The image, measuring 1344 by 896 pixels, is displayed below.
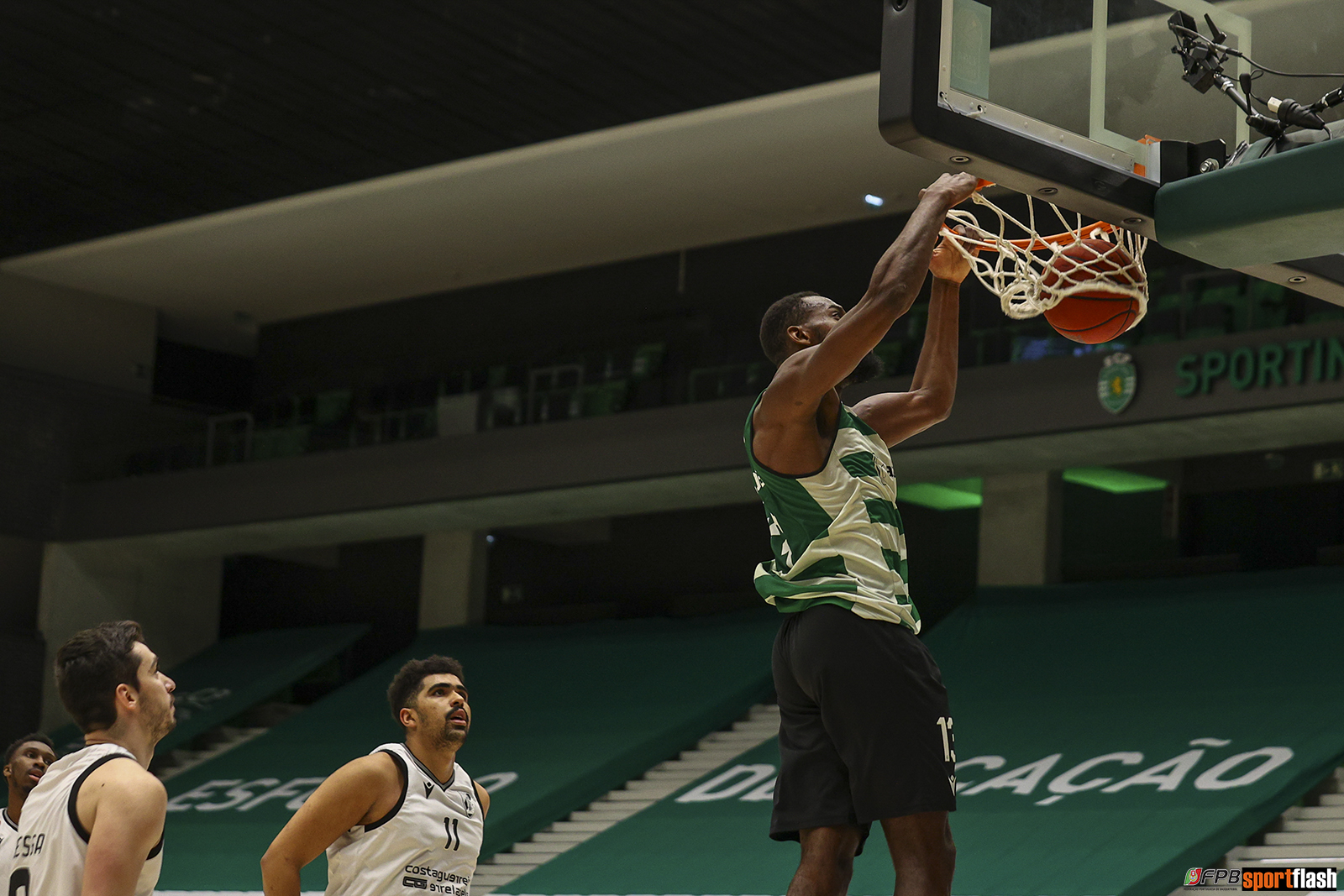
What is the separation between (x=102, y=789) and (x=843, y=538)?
1705 millimetres

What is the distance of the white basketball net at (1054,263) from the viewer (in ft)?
14.3

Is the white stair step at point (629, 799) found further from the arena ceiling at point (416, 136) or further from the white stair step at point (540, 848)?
the arena ceiling at point (416, 136)

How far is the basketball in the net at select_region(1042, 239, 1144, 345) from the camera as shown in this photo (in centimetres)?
438

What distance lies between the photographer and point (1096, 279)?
4.37 m

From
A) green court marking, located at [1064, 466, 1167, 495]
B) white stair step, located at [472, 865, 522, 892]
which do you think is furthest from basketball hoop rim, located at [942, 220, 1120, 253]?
green court marking, located at [1064, 466, 1167, 495]

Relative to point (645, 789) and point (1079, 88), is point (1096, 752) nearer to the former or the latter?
point (645, 789)

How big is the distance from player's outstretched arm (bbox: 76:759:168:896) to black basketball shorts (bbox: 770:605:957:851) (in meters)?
1.35

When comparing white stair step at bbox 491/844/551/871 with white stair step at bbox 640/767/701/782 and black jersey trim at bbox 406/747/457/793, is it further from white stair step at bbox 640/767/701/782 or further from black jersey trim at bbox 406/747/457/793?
Result: black jersey trim at bbox 406/747/457/793

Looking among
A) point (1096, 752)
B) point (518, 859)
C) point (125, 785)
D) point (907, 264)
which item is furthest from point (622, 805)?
point (907, 264)

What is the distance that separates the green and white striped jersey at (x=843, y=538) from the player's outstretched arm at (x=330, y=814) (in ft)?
5.30

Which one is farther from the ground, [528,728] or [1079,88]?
[1079,88]

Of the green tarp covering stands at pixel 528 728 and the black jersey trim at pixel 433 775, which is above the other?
→ the black jersey trim at pixel 433 775

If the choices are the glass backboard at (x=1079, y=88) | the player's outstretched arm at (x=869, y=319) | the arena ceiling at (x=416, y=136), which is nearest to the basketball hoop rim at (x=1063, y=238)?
the glass backboard at (x=1079, y=88)

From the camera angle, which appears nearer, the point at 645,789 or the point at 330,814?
the point at 330,814
